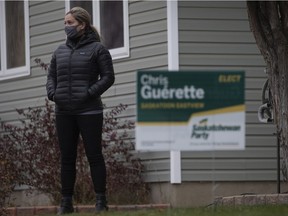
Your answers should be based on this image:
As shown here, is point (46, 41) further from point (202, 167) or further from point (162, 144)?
point (162, 144)

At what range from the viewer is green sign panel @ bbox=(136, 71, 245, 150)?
6.62 m

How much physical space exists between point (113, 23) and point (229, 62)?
5.86 ft

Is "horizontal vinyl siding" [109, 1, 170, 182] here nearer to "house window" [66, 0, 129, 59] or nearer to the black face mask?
"house window" [66, 0, 129, 59]

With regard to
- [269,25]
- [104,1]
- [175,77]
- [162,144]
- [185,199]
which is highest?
[104,1]

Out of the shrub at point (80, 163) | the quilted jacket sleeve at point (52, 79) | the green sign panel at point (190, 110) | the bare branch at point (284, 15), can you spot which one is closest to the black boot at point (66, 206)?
the quilted jacket sleeve at point (52, 79)

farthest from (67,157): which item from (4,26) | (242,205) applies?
(4,26)

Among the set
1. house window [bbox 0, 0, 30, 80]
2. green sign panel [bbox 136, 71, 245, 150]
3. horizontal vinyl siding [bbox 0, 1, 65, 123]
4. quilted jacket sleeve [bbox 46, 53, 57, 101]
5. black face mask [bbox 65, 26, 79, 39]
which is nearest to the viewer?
green sign panel [bbox 136, 71, 245, 150]

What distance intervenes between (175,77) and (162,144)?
520 millimetres

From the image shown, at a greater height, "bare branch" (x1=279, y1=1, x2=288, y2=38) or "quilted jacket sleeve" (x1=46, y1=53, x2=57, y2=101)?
"bare branch" (x1=279, y1=1, x2=288, y2=38)

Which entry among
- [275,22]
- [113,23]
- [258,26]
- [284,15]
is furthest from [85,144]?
[113,23]

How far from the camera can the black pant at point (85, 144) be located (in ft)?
28.2

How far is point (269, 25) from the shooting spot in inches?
336

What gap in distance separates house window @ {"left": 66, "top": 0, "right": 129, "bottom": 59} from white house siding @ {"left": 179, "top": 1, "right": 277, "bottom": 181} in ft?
3.23

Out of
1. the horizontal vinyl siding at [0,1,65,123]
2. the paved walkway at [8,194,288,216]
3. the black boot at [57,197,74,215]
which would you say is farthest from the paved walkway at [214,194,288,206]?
the horizontal vinyl siding at [0,1,65,123]
